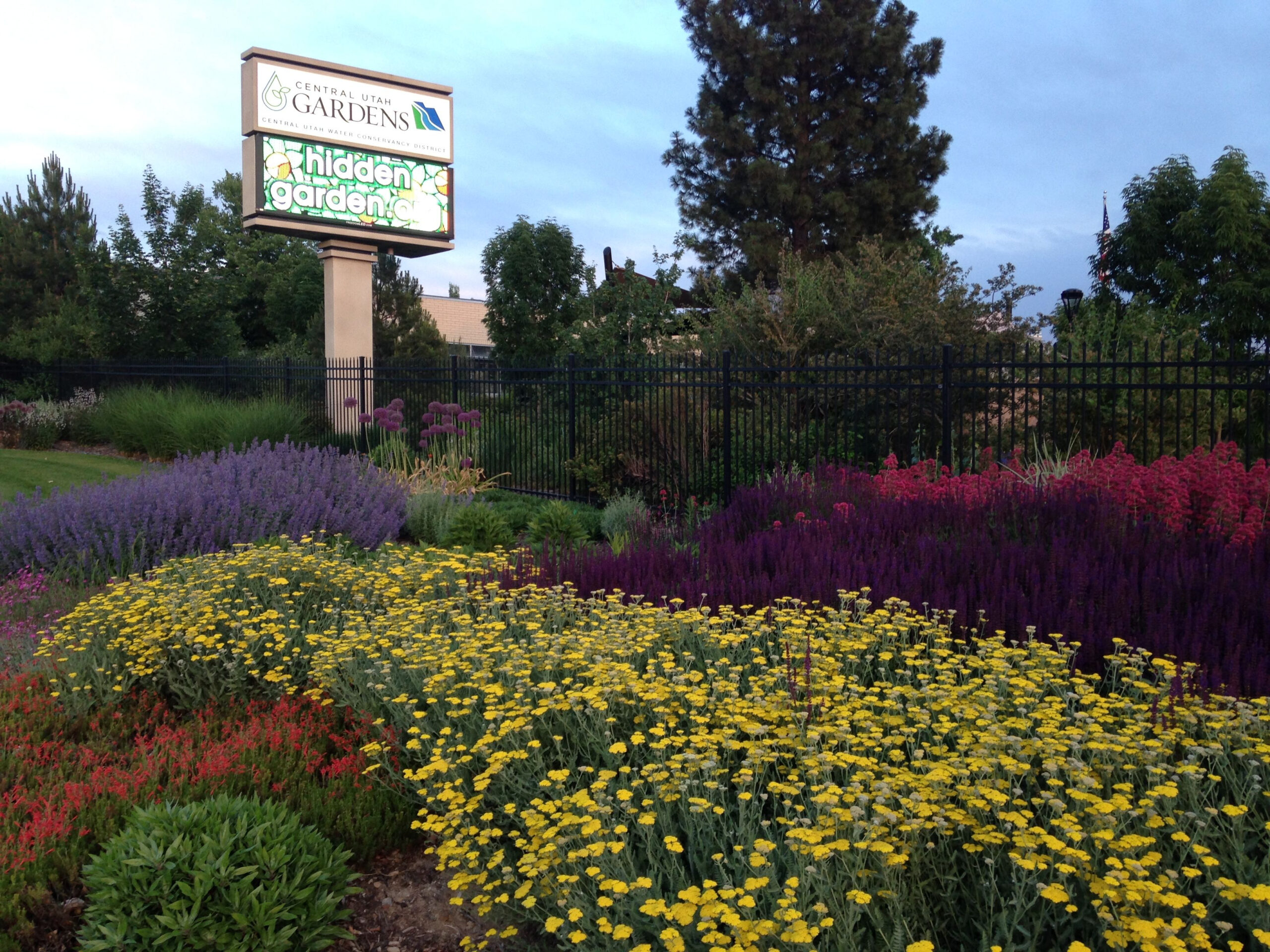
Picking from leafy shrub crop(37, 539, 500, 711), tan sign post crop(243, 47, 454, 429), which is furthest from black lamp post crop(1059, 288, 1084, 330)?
leafy shrub crop(37, 539, 500, 711)

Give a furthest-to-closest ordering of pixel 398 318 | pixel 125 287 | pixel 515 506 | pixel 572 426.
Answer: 1. pixel 398 318
2. pixel 125 287
3. pixel 572 426
4. pixel 515 506

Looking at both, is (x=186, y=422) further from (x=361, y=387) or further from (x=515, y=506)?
(x=515, y=506)

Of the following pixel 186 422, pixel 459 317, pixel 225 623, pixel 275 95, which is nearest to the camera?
pixel 225 623

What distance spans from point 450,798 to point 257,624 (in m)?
2.41

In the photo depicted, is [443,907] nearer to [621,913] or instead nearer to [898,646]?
[621,913]

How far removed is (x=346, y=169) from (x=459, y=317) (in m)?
38.3

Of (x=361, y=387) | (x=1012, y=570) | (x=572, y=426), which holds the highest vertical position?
(x=361, y=387)

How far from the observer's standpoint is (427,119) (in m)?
20.1

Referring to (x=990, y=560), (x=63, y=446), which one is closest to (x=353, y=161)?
(x=63, y=446)

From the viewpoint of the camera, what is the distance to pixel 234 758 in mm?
3814

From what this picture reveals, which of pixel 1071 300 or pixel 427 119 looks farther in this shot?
pixel 1071 300

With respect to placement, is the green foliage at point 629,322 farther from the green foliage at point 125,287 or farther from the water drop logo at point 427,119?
the green foliage at point 125,287

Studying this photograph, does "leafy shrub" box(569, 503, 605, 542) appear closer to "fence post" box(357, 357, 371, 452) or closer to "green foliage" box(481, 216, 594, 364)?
"fence post" box(357, 357, 371, 452)

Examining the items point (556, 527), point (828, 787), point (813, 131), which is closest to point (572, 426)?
point (556, 527)
